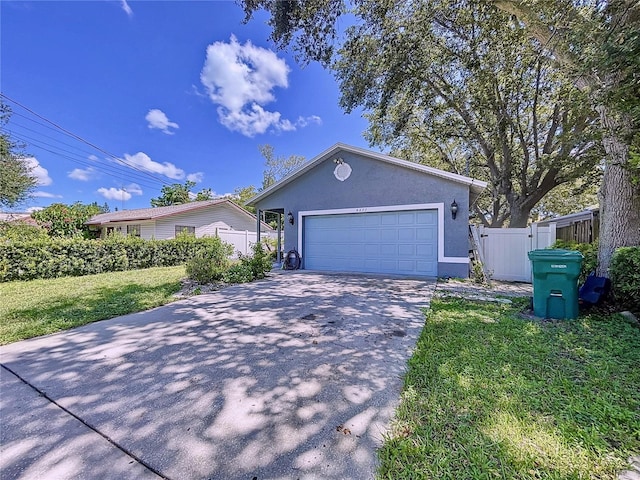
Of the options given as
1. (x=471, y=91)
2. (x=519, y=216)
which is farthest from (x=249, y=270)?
(x=519, y=216)

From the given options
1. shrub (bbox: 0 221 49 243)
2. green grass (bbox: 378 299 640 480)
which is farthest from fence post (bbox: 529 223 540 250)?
shrub (bbox: 0 221 49 243)

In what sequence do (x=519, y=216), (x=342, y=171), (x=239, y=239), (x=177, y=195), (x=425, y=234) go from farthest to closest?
(x=177, y=195) → (x=239, y=239) → (x=519, y=216) → (x=342, y=171) → (x=425, y=234)

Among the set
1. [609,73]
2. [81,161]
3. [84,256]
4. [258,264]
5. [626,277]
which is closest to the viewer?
[609,73]

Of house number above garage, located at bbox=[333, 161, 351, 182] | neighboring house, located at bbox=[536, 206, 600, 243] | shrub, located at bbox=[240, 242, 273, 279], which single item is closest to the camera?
neighboring house, located at bbox=[536, 206, 600, 243]

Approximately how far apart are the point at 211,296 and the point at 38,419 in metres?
4.29

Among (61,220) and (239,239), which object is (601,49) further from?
(61,220)

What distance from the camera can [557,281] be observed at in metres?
4.36

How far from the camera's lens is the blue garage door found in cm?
885

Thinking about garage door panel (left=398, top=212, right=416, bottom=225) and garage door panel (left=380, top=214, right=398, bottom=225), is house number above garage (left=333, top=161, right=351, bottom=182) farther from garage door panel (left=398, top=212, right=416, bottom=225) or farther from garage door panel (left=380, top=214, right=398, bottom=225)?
garage door panel (left=398, top=212, right=416, bottom=225)

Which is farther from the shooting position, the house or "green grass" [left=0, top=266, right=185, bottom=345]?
the house

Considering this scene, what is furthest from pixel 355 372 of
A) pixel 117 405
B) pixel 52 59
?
pixel 52 59

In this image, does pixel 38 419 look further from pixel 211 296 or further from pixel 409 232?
pixel 409 232

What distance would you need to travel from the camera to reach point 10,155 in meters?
12.7

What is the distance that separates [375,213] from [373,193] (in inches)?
26.6
